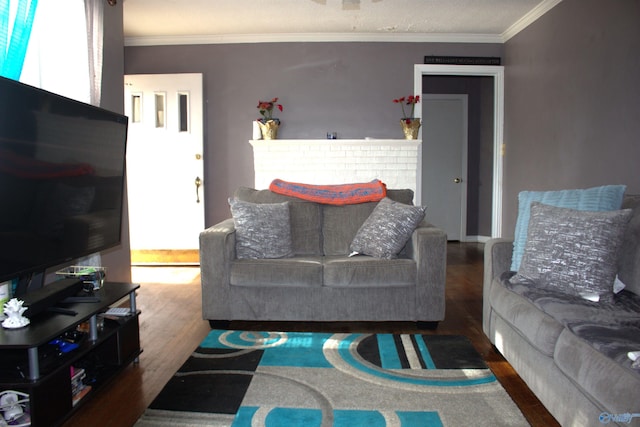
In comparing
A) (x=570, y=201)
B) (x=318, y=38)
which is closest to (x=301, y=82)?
(x=318, y=38)

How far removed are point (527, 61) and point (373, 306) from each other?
3304 mm

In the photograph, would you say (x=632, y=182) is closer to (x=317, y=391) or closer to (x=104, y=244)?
(x=317, y=391)

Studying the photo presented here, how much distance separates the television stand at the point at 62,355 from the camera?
1.61 metres

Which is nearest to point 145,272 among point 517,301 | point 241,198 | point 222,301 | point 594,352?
point 241,198

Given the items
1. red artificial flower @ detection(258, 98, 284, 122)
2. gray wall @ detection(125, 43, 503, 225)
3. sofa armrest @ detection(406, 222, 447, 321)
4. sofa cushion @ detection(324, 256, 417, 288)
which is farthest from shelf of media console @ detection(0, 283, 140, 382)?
gray wall @ detection(125, 43, 503, 225)

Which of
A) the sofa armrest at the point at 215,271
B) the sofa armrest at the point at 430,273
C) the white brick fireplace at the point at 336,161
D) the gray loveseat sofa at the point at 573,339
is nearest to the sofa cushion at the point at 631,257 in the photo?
the gray loveseat sofa at the point at 573,339

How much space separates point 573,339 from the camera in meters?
1.64

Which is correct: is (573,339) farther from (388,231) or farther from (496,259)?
(388,231)

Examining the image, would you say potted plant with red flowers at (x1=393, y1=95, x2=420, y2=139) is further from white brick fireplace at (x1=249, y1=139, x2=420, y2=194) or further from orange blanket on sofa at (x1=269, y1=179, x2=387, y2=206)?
orange blanket on sofa at (x1=269, y1=179, x2=387, y2=206)

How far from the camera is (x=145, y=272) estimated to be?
464cm

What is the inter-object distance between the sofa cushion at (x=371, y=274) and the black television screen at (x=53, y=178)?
4.17ft

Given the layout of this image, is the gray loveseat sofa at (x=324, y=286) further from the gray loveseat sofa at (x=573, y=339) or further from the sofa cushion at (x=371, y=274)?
the gray loveseat sofa at (x=573, y=339)

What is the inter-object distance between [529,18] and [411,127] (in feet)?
5.00

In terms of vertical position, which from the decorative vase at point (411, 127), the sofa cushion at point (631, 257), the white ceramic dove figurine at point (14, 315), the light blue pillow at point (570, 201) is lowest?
the white ceramic dove figurine at point (14, 315)
